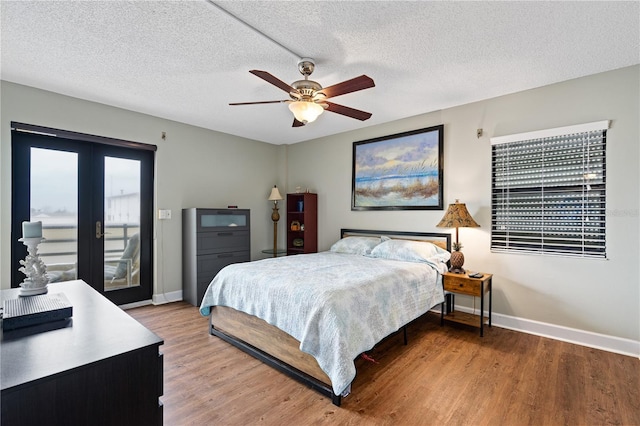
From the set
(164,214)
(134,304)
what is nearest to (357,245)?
(164,214)

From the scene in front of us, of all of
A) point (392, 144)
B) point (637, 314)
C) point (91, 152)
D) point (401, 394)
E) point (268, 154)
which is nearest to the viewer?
point (401, 394)

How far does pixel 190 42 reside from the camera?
2.38 metres

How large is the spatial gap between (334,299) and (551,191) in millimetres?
2617

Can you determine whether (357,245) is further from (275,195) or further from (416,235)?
(275,195)

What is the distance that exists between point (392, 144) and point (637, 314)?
306cm

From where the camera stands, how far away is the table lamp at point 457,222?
3364 mm

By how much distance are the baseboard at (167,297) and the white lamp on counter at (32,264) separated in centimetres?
274

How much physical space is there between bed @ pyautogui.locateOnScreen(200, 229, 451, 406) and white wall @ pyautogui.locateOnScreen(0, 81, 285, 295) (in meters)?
1.82

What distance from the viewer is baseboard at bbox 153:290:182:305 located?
166 inches

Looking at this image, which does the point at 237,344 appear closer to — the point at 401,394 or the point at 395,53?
the point at 401,394

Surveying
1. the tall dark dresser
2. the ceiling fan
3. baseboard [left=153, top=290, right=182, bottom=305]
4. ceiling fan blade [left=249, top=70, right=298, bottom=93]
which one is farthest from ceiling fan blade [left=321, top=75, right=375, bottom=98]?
baseboard [left=153, top=290, right=182, bottom=305]

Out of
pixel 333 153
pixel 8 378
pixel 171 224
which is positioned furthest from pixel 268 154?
pixel 8 378

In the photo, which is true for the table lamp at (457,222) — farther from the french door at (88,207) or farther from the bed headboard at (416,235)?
the french door at (88,207)

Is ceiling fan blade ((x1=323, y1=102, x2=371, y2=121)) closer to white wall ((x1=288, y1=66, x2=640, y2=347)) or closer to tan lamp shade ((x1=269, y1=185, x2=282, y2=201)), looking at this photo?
white wall ((x1=288, y1=66, x2=640, y2=347))
